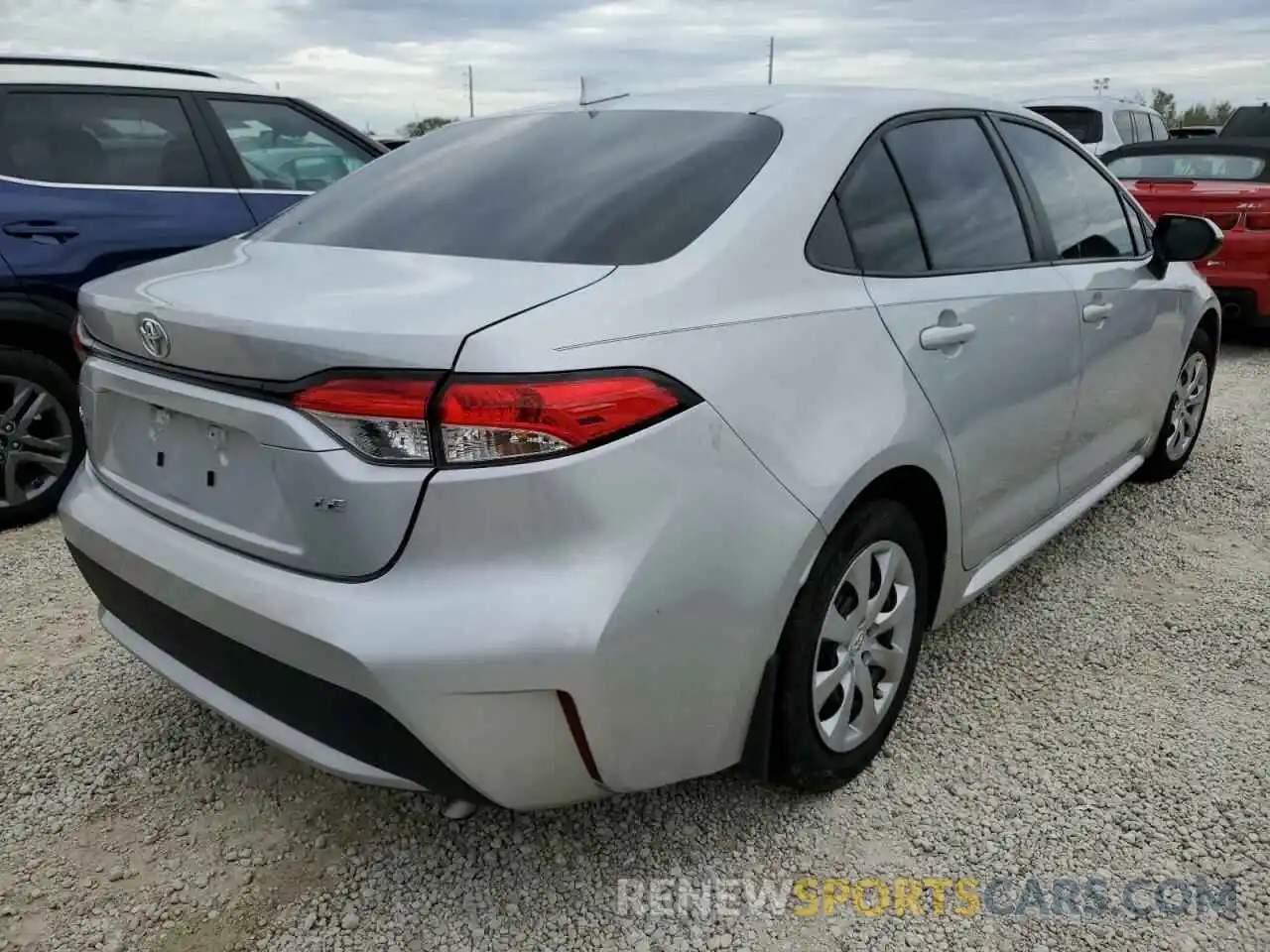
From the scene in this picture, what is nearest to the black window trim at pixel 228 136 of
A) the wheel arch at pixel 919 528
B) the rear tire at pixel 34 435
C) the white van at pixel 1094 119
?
the rear tire at pixel 34 435

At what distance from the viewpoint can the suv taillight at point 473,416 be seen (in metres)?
1.65

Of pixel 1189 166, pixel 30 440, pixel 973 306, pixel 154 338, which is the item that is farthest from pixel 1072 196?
pixel 1189 166

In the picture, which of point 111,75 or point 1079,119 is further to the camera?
point 1079,119

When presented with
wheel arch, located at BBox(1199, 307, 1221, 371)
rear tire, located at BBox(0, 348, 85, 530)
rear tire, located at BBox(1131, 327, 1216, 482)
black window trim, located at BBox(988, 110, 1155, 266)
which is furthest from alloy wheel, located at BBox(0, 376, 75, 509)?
wheel arch, located at BBox(1199, 307, 1221, 371)

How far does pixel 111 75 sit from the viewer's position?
4320 mm

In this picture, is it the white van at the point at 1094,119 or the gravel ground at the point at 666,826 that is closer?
the gravel ground at the point at 666,826

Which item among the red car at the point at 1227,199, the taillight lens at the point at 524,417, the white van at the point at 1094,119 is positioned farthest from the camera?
the white van at the point at 1094,119

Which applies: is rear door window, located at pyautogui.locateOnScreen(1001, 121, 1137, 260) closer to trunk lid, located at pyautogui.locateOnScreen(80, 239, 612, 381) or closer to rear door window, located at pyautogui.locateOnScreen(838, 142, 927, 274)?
rear door window, located at pyautogui.locateOnScreen(838, 142, 927, 274)

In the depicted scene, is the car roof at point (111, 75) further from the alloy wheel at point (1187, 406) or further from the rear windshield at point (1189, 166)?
the rear windshield at point (1189, 166)

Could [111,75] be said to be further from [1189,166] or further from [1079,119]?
[1079,119]

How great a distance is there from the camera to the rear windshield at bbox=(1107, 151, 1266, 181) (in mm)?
7477

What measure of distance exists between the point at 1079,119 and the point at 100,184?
1083cm

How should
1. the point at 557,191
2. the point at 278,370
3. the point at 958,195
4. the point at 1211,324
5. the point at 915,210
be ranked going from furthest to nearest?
the point at 1211,324 < the point at 958,195 < the point at 915,210 < the point at 557,191 < the point at 278,370

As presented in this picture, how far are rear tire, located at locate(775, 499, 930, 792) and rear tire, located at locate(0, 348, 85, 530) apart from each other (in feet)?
9.92
